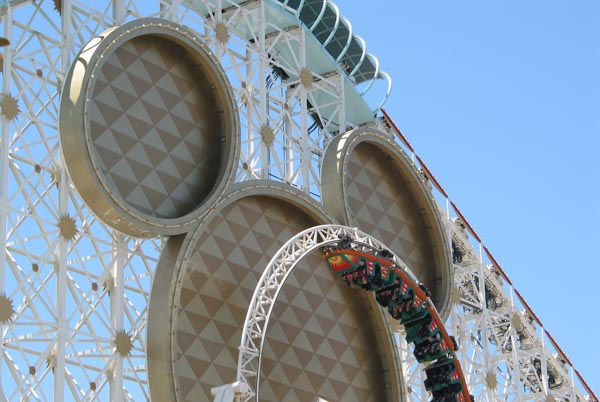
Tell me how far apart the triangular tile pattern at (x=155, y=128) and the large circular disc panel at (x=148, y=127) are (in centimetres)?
2

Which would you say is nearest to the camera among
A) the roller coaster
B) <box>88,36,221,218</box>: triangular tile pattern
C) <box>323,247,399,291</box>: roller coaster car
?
<box>88,36,221,218</box>: triangular tile pattern

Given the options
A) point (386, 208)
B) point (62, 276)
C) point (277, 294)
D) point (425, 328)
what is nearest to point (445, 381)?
point (425, 328)

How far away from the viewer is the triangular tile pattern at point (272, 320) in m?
31.1

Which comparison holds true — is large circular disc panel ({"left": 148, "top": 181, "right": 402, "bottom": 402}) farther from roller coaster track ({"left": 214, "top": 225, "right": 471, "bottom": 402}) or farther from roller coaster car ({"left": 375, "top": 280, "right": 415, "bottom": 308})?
roller coaster car ({"left": 375, "top": 280, "right": 415, "bottom": 308})

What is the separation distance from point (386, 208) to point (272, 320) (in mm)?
6122

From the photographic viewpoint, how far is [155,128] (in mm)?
31812

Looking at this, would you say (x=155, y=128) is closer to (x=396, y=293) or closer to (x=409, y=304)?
(x=396, y=293)

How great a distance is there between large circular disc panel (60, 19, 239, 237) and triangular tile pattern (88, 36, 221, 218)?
2cm

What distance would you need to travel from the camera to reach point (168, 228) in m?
30.8

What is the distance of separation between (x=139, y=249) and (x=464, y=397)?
8669 mm

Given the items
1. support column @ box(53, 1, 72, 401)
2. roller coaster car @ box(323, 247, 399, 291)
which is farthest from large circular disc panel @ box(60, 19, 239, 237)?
roller coaster car @ box(323, 247, 399, 291)

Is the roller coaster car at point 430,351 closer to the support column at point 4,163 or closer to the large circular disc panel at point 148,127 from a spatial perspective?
the large circular disc panel at point 148,127

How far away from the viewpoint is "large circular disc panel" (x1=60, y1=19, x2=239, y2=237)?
29875 mm

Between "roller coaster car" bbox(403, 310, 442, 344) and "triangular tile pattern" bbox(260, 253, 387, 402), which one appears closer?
"triangular tile pattern" bbox(260, 253, 387, 402)
